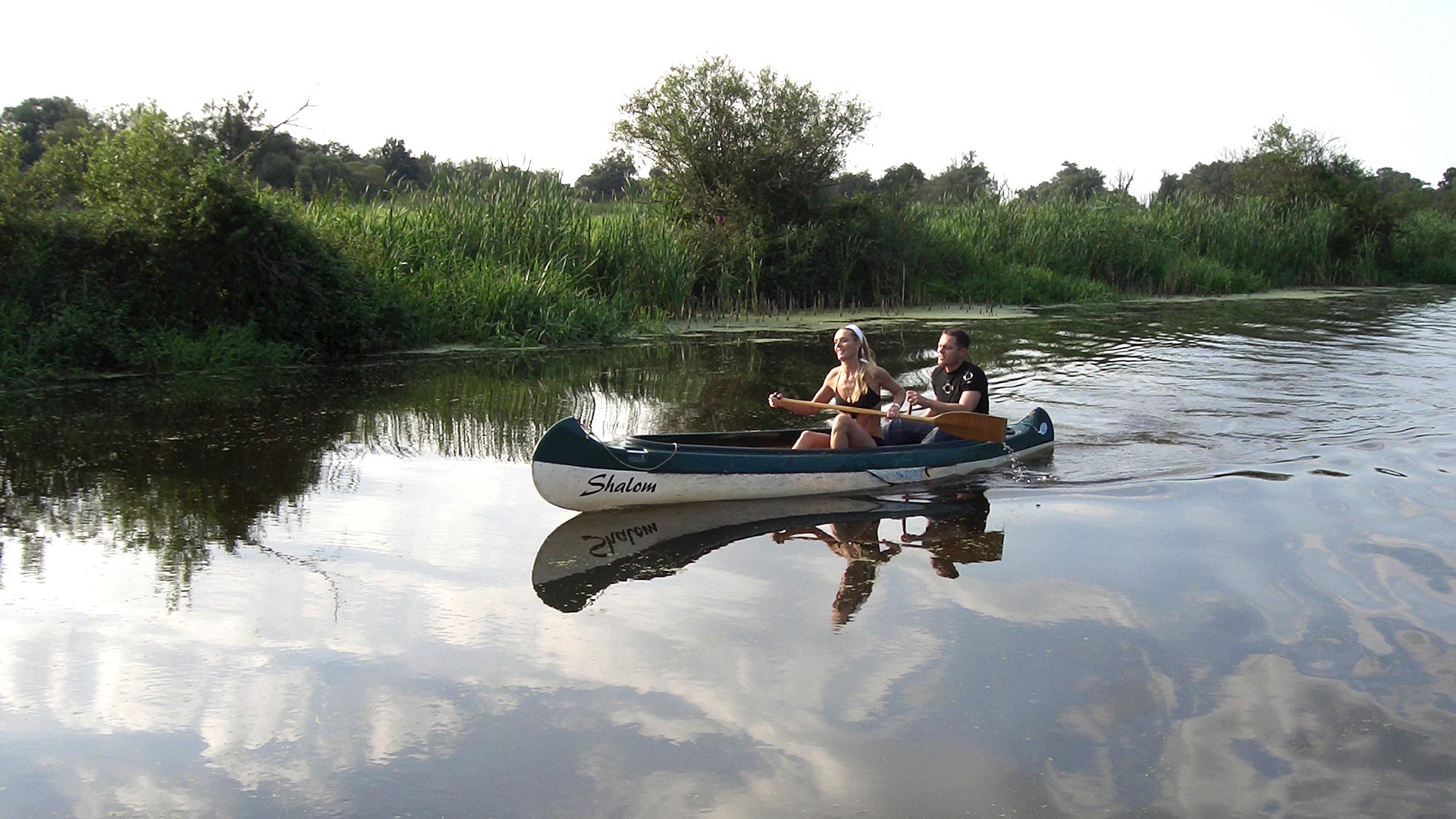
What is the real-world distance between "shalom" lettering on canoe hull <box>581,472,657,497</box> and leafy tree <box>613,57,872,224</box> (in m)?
13.7

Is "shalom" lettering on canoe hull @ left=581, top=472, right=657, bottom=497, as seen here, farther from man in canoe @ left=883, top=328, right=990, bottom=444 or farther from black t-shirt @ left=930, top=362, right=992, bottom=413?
black t-shirt @ left=930, top=362, right=992, bottom=413

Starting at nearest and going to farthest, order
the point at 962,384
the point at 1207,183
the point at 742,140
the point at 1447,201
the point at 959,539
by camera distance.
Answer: the point at 959,539 → the point at 962,384 → the point at 742,140 → the point at 1447,201 → the point at 1207,183

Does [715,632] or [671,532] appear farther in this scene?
[671,532]

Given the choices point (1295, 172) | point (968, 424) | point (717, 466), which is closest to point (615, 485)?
point (717, 466)

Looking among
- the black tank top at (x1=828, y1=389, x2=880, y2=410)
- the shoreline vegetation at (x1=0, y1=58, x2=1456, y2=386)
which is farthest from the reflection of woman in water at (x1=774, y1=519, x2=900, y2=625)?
the shoreline vegetation at (x1=0, y1=58, x2=1456, y2=386)

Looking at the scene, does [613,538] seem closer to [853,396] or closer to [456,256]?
[853,396]

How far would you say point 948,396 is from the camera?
343 inches

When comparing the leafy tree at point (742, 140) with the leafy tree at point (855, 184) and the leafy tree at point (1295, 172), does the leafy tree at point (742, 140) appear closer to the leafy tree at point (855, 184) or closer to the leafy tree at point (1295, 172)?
the leafy tree at point (855, 184)

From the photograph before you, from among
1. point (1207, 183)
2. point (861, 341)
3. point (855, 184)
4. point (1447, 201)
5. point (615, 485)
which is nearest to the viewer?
point (615, 485)

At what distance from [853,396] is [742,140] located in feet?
43.8

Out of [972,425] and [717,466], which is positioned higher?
[972,425]

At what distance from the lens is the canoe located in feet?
22.8

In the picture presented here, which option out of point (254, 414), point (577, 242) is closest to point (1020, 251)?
point (577, 242)

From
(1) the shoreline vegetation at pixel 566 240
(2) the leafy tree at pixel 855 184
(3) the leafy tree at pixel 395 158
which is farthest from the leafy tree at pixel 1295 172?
(3) the leafy tree at pixel 395 158
